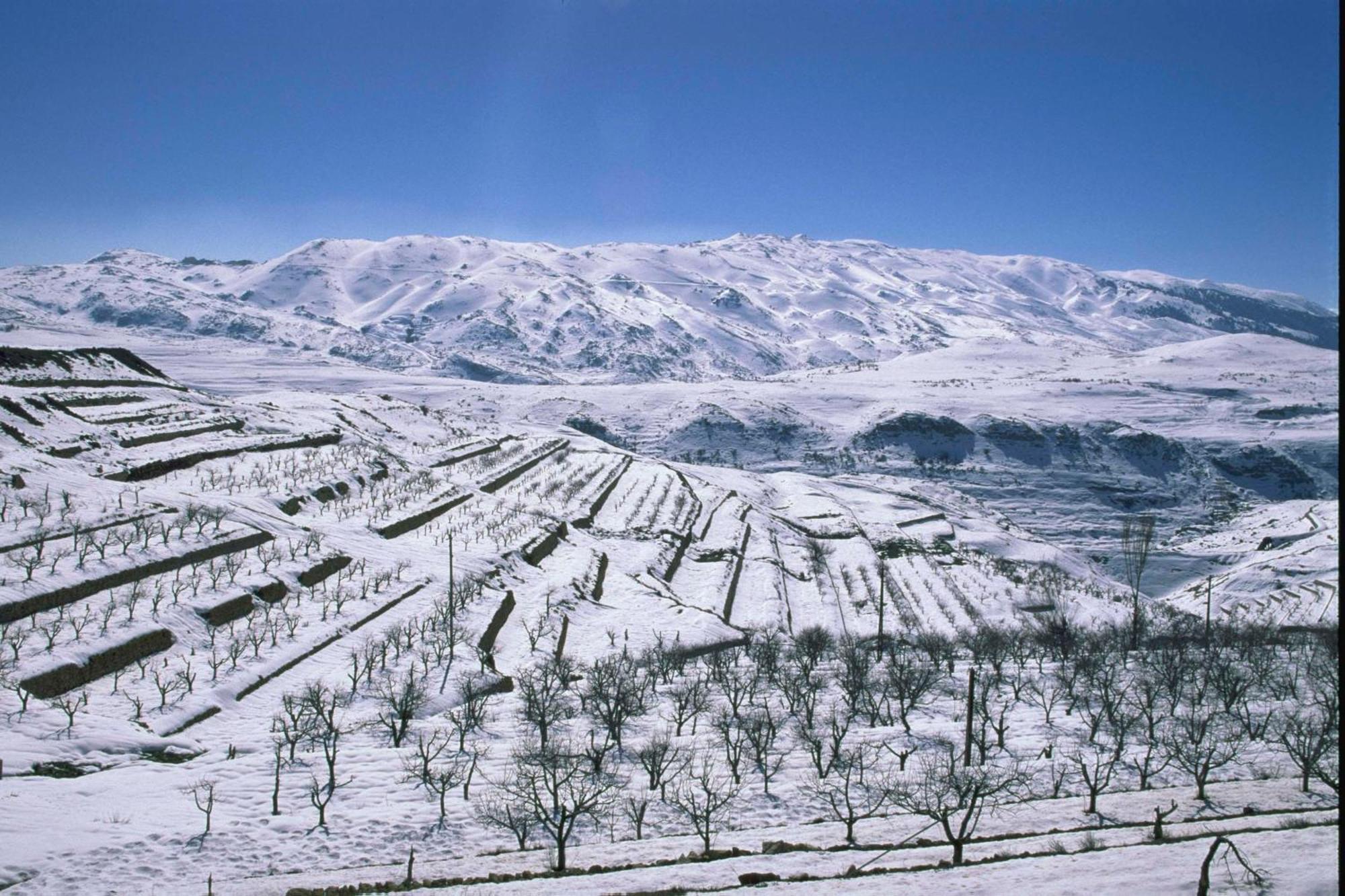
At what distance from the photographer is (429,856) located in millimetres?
14297

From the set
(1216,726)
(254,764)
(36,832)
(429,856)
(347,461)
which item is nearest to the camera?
(36,832)

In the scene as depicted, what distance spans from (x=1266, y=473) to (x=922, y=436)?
51431 mm

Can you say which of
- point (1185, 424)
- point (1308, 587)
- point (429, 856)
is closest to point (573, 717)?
point (429, 856)

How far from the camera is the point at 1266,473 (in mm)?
114375

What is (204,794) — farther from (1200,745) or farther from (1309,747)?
(1309,747)

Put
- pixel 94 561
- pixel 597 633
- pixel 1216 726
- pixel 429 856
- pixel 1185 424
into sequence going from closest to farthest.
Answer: pixel 429 856 < pixel 1216 726 < pixel 94 561 < pixel 597 633 < pixel 1185 424

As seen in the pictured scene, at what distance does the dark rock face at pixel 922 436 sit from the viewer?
123 meters

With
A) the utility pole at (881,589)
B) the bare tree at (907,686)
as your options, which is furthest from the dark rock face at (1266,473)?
the bare tree at (907,686)

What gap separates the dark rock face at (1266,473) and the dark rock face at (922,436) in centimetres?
3859

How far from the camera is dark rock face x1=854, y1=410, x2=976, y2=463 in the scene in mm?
123250

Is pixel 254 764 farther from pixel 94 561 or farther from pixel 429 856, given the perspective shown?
pixel 94 561

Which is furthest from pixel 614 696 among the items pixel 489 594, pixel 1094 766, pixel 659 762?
pixel 1094 766

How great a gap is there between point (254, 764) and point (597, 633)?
54.8 feet

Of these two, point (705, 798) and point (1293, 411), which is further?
point (1293, 411)
